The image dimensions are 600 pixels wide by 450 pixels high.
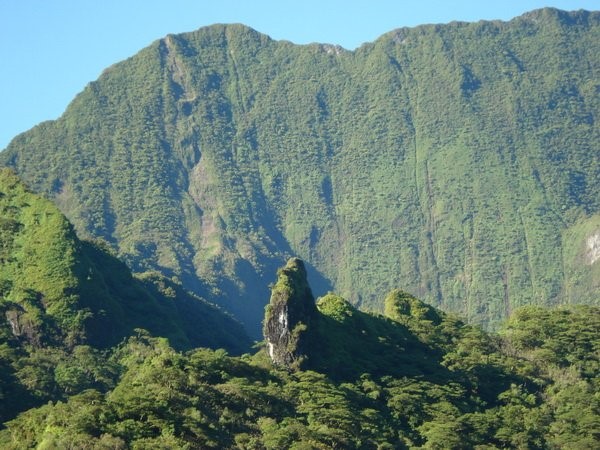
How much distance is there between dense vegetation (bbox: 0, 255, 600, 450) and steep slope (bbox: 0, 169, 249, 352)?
509cm

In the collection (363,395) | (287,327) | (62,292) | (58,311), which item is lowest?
(363,395)

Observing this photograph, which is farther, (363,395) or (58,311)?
(58,311)

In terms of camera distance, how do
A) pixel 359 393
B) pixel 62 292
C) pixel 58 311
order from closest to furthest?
1. pixel 359 393
2. pixel 58 311
3. pixel 62 292

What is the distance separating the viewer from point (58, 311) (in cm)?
15238

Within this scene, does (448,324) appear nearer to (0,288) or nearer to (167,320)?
(167,320)

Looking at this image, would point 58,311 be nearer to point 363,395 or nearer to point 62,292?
point 62,292

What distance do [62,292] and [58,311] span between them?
2691 mm

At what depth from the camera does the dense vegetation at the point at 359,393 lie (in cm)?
10419

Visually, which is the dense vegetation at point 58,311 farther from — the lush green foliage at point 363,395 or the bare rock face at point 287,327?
the bare rock face at point 287,327

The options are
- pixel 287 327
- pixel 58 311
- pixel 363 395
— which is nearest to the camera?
pixel 363 395

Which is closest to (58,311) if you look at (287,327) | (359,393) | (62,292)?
(62,292)

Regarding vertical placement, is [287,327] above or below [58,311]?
above

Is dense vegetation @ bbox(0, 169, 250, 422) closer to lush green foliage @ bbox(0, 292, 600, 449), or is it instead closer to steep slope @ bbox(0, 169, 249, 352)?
steep slope @ bbox(0, 169, 249, 352)

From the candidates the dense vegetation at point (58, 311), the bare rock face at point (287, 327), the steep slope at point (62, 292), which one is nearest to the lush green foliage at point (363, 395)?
the bare rock face at point (287, 327)
